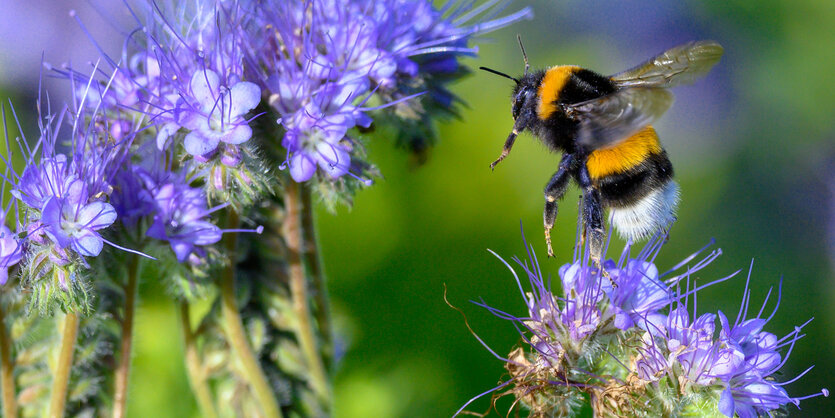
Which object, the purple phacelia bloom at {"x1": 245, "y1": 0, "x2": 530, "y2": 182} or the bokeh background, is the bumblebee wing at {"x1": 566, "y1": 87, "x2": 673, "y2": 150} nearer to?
the purple phacelia bloom at {"x1": 245, "y1": 0, "x2": 530, "y2": 182}

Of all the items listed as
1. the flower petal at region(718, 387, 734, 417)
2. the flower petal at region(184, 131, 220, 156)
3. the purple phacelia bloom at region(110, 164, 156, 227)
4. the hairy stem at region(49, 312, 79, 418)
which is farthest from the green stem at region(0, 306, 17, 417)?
the flower petal at region(718, 387, 734, 417)

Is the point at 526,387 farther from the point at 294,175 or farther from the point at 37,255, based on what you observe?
the point at 37,255

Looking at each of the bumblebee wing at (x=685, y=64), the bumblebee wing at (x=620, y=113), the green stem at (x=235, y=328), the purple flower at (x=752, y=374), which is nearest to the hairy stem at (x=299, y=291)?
the green stem at (x=235, y=328)

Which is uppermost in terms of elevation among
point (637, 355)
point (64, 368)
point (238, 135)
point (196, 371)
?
point (238, 135)

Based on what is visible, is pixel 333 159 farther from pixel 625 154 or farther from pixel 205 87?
pixel 625 154

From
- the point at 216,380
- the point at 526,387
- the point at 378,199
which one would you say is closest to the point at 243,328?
the point at 216,380

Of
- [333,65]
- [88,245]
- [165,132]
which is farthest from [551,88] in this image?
[88,245]
